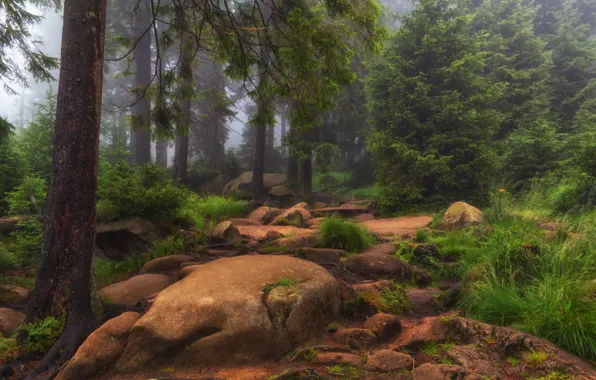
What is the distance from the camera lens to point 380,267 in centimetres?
556

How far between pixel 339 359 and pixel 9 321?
13.5ft

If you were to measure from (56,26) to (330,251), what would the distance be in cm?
8686

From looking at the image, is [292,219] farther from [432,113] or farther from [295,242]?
[432,113]

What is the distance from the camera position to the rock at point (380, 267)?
5.43m

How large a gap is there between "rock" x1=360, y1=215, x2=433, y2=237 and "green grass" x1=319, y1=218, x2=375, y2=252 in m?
1.79

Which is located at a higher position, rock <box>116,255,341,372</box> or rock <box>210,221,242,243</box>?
rock <box>210,221,242,243</box>

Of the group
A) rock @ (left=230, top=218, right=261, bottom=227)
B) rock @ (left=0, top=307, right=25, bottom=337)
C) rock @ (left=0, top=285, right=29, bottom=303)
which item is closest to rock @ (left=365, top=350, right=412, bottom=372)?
rock @ (left=0, top=307, right=25, bottom=337)

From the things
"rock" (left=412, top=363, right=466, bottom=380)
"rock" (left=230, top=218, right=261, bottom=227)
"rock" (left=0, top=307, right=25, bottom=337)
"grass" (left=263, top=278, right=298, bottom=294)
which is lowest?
"rock" (left=0, top=307, right=25, bottom=337)

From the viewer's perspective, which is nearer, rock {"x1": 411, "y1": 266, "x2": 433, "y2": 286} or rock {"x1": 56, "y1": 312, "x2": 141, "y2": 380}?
rock {"x1": 56, "y1": 312, "x2": 141, "y2": 380}

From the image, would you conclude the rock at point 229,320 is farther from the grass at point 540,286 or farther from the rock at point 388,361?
the grass at point 540,286

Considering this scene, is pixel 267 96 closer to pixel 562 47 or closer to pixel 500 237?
pixel 500 237

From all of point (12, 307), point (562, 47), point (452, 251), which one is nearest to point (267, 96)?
point (452, 251)

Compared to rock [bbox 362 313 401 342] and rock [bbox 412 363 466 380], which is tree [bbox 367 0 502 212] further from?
rock [bbox 412 363 466 380]

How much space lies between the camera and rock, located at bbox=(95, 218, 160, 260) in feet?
21.4
